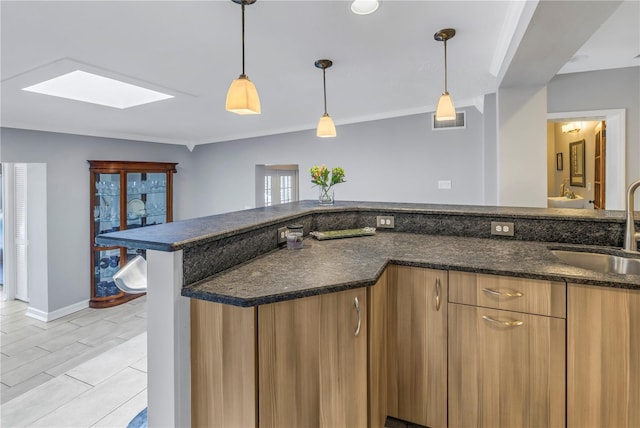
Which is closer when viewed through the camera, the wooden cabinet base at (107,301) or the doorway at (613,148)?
the doorway at (613,148)

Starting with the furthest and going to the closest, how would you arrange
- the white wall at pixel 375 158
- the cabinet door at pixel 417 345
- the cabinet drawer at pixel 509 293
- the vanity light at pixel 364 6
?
the white wall at pixel 375 158 → the vanity light at pixel 364 6 → the cabinet door at pixel 417 345 → the cabinet drawer at pixel 509 293

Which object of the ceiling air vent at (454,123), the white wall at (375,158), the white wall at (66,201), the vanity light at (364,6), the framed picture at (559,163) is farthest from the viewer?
the framed picture at (559,163)

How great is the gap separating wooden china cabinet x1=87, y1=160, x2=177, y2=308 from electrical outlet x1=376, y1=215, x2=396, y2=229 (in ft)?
12.2

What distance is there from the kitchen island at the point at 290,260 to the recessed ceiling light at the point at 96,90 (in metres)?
2.18

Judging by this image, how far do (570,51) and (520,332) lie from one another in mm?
1949

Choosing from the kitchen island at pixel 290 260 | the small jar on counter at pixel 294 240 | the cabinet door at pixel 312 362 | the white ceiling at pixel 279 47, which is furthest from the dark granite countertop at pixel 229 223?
the white ceiling at pixel 279 47

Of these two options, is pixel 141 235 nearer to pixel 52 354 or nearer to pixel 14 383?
pixel 14 383

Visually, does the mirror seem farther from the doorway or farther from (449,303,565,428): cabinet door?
(449,303,565,428): cabinet door

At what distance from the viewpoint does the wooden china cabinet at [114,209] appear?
480 centimetres

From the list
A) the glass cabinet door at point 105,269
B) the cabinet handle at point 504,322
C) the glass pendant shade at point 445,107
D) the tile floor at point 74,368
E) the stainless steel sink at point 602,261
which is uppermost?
the glass pendant shade at point 445,107

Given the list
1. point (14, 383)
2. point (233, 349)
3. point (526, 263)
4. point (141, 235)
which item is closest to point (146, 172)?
point (14, 383)

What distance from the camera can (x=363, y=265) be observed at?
1.56 meters

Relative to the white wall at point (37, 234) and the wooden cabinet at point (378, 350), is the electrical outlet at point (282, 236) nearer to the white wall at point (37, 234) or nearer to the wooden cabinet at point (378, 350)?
the wooden cabinet at point (378, 350)

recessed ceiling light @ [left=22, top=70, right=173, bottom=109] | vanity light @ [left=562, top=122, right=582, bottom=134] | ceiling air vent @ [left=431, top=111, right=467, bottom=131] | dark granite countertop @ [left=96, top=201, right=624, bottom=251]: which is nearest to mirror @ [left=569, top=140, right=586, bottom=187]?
vanity light @ [left=562, top=122, right=582, bottom=134]
